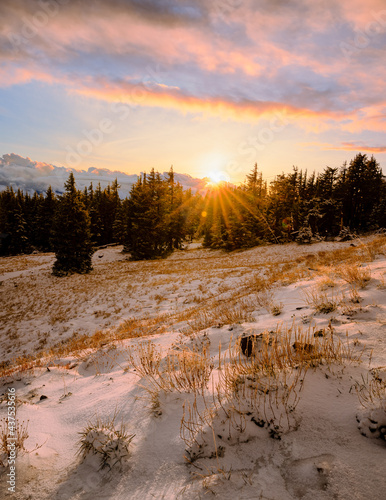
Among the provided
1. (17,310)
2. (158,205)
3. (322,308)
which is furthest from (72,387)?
(158,205)

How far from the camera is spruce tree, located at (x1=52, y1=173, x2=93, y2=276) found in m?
26.2

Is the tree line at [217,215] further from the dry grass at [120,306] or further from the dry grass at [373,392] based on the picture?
the dry grass at [373,392]

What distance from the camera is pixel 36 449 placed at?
224 cm

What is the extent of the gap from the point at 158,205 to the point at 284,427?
3663 cm

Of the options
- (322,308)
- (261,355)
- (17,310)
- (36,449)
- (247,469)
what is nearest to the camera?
(247,469)

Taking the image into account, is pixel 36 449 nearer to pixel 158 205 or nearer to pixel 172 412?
pixel 172 412

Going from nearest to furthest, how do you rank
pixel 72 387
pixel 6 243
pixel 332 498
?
pixel 332 498 < pixel 72 387 < pixel 6 243

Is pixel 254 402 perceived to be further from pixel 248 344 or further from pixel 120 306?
pixel 120 306

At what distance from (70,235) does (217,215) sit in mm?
26194

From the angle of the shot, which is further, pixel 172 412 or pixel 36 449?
pixel 172 412

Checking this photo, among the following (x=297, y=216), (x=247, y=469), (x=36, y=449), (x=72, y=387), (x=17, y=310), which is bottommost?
(x=17, y=310)

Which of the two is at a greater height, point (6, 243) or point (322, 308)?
point (322, 308)

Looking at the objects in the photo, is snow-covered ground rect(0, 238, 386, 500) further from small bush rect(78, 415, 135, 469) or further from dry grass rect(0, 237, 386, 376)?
dry grass rect(0, 237, 386, 376)

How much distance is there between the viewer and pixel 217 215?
44.8 metres
